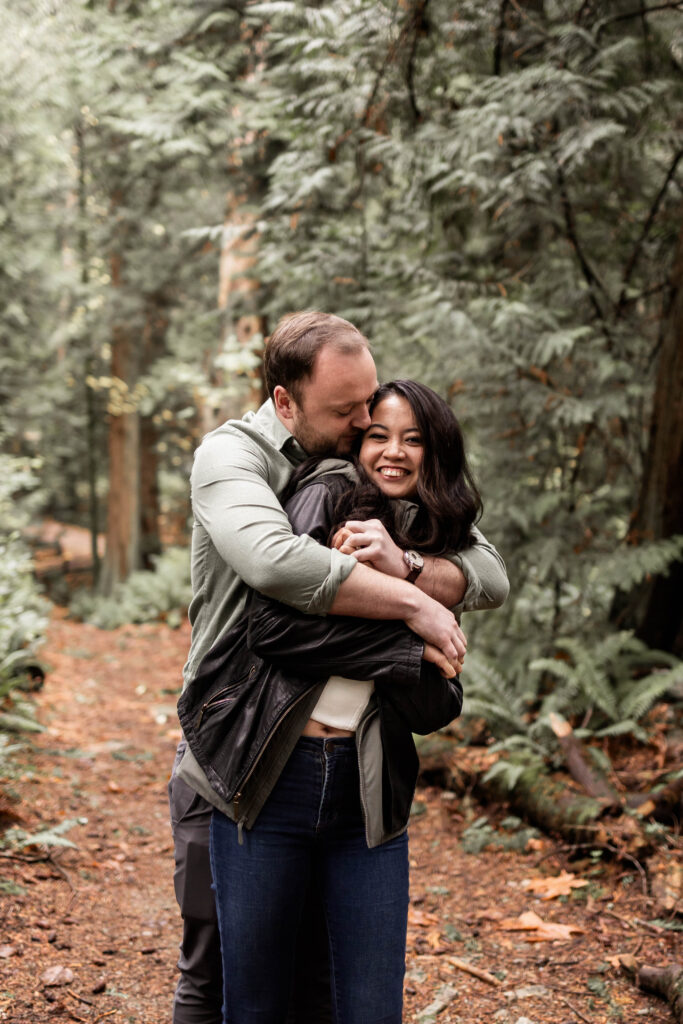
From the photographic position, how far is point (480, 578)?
2566mm

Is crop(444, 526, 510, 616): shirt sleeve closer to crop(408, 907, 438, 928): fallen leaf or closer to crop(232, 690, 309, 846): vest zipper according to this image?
crop(232, 690, 309, 846): vest zipper

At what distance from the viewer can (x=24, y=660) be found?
841cm

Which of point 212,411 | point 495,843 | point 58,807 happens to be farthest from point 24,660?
point 495,843

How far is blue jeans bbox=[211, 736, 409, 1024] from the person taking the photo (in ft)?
7.33

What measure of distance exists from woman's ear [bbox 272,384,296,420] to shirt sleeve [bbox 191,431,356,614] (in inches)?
12.0

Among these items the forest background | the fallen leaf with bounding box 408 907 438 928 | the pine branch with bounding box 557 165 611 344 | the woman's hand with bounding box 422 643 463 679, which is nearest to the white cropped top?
the woman's hand with bounding box 422 643 463 679

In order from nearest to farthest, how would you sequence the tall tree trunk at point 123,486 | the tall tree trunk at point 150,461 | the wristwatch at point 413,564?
the wristwatch at point 413,564, the tall tree trunk at point 150,461, the tall tree trunk at point 123,486

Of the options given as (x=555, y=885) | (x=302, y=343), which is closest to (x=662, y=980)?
(x=555, y=885)

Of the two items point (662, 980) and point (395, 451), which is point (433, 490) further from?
point (662, 980)

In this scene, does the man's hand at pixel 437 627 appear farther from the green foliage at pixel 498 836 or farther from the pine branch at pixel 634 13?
the pine branch at pixel 634 13

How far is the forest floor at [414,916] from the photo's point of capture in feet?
11.7

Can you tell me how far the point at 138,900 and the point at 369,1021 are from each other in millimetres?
2847

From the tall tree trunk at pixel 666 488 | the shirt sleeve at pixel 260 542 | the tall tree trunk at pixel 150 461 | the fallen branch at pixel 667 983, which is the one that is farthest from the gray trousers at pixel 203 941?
the tall tree trunk at pixel 150 461

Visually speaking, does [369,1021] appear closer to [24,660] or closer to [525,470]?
[525,470]
